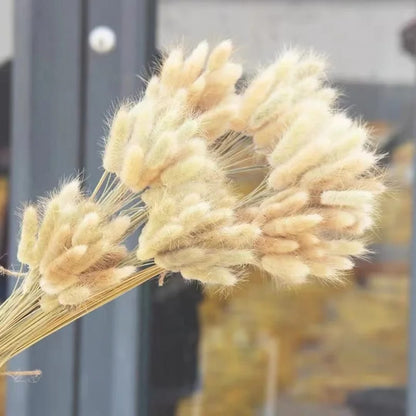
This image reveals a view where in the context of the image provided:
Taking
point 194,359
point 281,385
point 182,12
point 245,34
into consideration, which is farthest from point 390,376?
point 182,12

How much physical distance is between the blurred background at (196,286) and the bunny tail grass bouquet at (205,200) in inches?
5.7

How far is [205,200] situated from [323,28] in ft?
5.11

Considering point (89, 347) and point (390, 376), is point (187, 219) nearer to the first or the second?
point (89, 347)

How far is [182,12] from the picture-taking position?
5.26 feet

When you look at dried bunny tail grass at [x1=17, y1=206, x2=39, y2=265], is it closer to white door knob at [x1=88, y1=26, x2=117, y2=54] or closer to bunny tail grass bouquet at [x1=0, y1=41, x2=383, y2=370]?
bunny tail grass bouquet at [x1=0, y1=41, x2=383, y2=370]

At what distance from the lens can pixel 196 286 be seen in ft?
5.08

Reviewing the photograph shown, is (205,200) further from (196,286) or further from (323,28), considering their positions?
(323,28)

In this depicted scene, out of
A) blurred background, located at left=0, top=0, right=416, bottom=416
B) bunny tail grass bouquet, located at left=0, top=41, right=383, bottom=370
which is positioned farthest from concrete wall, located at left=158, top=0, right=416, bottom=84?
bunny tail grass bouquet, located at left=0, top=41, right=383, bottom=370

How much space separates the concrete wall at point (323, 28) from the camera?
5.69 feet

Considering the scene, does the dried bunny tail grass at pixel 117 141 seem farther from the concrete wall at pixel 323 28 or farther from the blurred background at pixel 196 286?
the concrete wall at pixel 323 28

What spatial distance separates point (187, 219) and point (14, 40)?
72cm

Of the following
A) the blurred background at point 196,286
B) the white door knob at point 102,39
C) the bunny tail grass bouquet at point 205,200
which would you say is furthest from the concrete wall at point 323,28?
the bunny tail grass bouquet at point 205,200

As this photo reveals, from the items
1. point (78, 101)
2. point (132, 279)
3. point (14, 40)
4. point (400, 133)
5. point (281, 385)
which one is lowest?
point (281, 385)

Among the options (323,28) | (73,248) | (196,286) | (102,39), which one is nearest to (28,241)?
(73,248)
